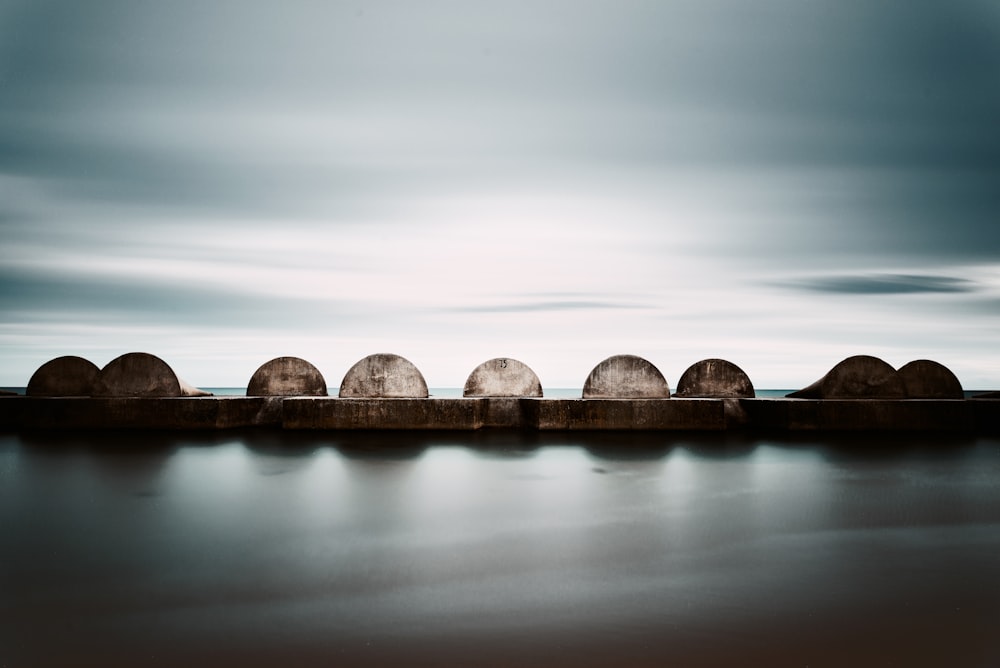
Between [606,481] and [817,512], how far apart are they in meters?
2.43

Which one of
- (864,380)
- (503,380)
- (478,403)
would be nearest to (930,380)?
(864,380)

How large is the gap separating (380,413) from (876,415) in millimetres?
9165

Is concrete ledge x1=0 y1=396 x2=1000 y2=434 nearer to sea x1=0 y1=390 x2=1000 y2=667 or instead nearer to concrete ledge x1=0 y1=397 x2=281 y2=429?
concrete ledge x1=0 y1=397 x2=281 y2=429

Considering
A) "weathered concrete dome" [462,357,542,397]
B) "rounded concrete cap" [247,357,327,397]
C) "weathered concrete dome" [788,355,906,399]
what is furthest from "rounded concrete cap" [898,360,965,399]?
"rounded concrete cap" [247,357,327,397]

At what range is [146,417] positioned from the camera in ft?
43.0

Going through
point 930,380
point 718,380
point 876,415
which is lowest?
point 876,415

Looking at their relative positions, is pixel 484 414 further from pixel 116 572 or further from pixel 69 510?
pixel 116 572

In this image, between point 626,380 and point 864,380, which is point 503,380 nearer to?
point 626,380

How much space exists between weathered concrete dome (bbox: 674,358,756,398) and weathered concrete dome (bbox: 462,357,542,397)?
3.64 metres

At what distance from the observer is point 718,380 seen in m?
15.6

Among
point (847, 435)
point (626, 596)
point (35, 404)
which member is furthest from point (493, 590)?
point (35, 404)

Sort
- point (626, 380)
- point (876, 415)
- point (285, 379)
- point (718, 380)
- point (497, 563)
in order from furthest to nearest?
point (718, 380) → point (285, 379) → point (626, 380) → point (876, 415) → point (497, 563)

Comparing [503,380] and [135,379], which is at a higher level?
[135,379]

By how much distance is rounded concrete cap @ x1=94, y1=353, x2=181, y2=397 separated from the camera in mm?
13883
